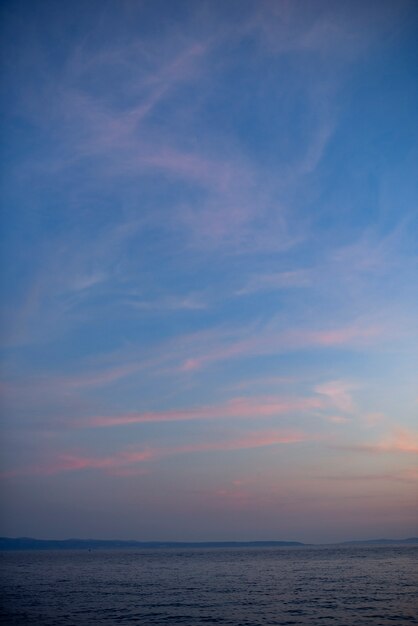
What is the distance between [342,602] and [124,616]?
21159 mm

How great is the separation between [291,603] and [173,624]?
1526 cm

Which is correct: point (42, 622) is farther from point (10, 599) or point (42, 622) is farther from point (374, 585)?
point (374, 585)

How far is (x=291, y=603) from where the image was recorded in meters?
50.2

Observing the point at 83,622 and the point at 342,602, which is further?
the point at 342,602

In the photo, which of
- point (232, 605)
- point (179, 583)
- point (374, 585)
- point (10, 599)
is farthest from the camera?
point (179, 583)

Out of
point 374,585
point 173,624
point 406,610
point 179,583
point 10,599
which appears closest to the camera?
point 173,624

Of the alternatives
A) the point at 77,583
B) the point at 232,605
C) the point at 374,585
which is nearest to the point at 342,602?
the point at 232,605

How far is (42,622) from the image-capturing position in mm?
41750

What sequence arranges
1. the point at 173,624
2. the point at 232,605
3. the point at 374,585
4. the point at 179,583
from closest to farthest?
the point at 173,624 → the point at 232,605 → the point at 374,585 → the point at 179,583

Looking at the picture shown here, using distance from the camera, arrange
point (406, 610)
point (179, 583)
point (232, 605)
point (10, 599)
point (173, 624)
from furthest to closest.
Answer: point (179, 583), point (10, 599), point (232, 605), point (406, 610), point (173, 624)

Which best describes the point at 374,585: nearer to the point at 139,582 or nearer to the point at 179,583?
the point at 179,583

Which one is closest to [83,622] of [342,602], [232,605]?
[232,605]

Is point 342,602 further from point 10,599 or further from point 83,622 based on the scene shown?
point 10,599

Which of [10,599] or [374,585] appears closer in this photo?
[10,599]
